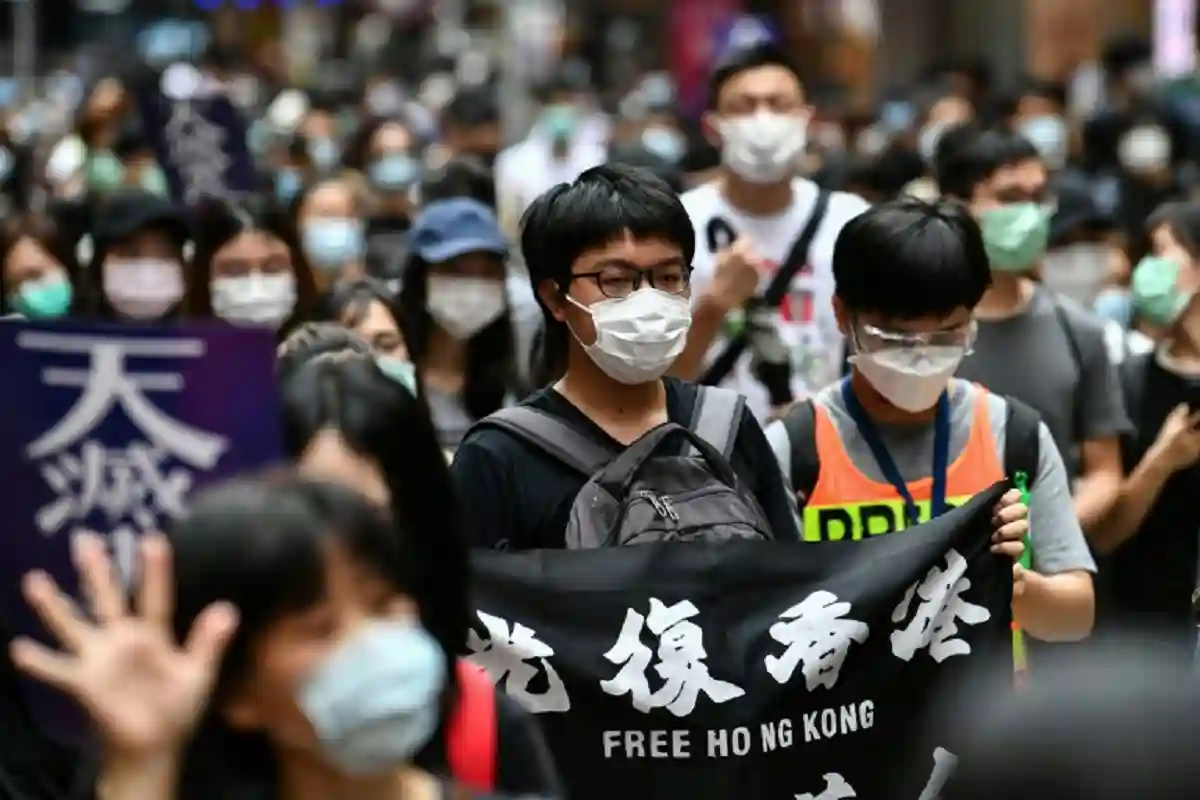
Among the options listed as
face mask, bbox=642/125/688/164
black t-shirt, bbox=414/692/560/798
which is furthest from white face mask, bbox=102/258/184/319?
face mask, bbox=642/125/688/164

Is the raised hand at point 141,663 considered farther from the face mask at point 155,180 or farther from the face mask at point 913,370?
the face mask at point 155,180

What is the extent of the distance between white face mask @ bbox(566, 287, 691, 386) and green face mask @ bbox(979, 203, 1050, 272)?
2169 mm

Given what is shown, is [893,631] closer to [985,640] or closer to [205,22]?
[985,640]

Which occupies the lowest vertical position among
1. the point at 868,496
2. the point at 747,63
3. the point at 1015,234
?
the point at 868,496

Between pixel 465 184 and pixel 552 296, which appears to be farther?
pixel 465 184

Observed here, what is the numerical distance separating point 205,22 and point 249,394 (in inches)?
1277

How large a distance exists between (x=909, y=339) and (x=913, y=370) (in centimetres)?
7

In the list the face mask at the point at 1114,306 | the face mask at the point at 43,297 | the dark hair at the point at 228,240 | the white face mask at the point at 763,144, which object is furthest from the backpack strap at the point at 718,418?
the face mask at the point at 1114,306

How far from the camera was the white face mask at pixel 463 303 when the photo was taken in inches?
285

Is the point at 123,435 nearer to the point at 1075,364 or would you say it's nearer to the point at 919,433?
the point at 919,433

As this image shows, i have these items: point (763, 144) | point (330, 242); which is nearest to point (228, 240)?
point (763, 144)

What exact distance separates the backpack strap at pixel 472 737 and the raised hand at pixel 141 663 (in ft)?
1.79

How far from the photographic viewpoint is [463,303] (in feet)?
23.8

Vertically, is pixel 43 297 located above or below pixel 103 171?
below
